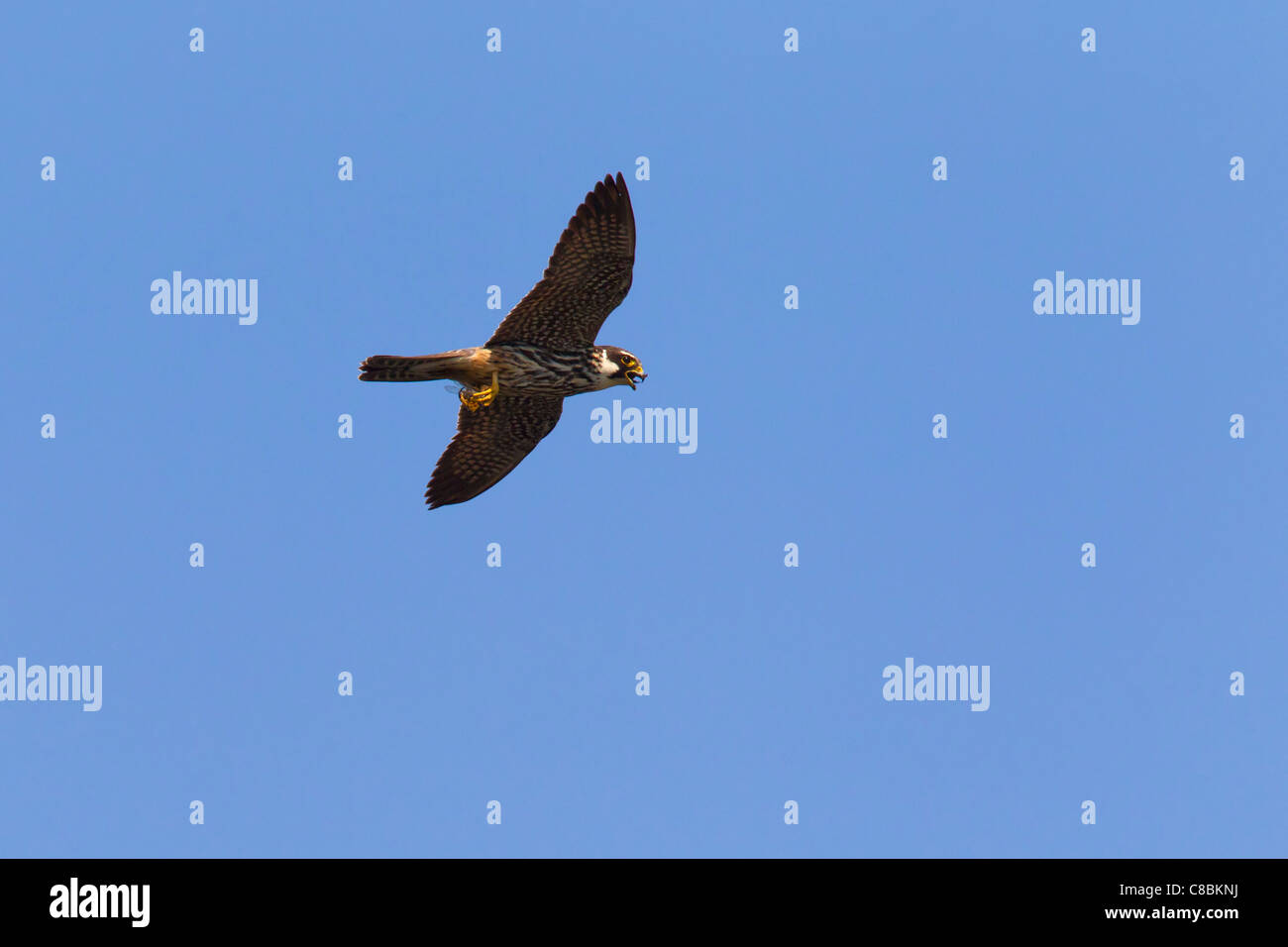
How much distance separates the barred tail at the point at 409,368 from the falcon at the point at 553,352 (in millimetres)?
11

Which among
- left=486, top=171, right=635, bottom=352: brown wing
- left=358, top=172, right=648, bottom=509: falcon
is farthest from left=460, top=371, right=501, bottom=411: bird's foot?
left=486, top=171, right=635, bottom=352: brown wing

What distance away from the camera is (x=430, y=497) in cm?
2094

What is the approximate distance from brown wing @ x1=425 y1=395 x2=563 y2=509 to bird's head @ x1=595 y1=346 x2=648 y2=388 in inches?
54.5

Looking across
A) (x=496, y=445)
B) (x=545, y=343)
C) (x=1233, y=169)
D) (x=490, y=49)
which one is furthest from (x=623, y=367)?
(x=1233, y=169)

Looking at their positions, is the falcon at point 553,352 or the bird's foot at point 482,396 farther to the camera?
the bird's foot at point 482,396

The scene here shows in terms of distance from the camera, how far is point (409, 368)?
18.2 metres

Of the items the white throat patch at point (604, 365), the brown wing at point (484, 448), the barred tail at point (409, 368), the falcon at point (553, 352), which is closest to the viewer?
the barred tail at point (409, 368)

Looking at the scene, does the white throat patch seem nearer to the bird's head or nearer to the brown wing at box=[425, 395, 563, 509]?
the bird's head

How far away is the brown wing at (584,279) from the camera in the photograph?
1859 cm

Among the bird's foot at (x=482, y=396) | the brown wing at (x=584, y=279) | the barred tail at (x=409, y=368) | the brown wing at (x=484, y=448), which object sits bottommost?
the brown wing at (x=484, y=448)

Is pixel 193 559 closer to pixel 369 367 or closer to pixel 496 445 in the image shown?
pixel 496 445

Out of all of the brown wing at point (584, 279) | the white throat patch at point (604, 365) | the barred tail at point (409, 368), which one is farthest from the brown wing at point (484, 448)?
the barred tail at point (409, 368)

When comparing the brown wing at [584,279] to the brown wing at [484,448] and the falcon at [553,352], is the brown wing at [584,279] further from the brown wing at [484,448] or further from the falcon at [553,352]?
the brown wing at [484,448]
